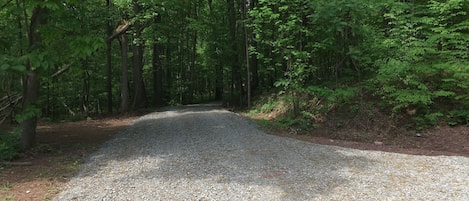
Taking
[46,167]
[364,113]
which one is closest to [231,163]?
[46,167]

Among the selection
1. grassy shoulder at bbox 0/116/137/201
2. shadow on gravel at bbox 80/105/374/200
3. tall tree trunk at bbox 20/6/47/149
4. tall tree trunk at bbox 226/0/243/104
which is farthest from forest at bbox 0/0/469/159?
tall tree trunk at bbox 226/0/243/104

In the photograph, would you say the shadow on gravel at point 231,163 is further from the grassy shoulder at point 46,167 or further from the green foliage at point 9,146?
the green foliage at point 9,146

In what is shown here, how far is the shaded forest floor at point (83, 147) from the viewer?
222 inches

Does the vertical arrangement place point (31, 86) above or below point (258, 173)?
above

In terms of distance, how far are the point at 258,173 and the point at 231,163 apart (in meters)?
0.89

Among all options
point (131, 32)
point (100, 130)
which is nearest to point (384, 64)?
point (100, 130)

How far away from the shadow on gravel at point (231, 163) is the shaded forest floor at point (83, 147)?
0.59m

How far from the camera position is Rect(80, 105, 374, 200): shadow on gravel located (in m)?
5.41

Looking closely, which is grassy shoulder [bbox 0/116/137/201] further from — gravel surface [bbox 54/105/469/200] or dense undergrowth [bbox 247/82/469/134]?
dense undergrowth [bbox 247/82/469/134]

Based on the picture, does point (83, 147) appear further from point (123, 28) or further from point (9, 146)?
point (123, 28)

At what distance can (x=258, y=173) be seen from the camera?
6176 millimetres

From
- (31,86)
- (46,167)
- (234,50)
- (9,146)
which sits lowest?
(46,167)

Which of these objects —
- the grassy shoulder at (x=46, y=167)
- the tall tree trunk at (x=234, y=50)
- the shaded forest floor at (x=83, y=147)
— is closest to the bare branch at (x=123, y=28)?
the shaded forest floor at (x=83, y=147)

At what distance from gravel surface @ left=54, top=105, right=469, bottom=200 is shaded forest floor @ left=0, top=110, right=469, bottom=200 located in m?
0.47
